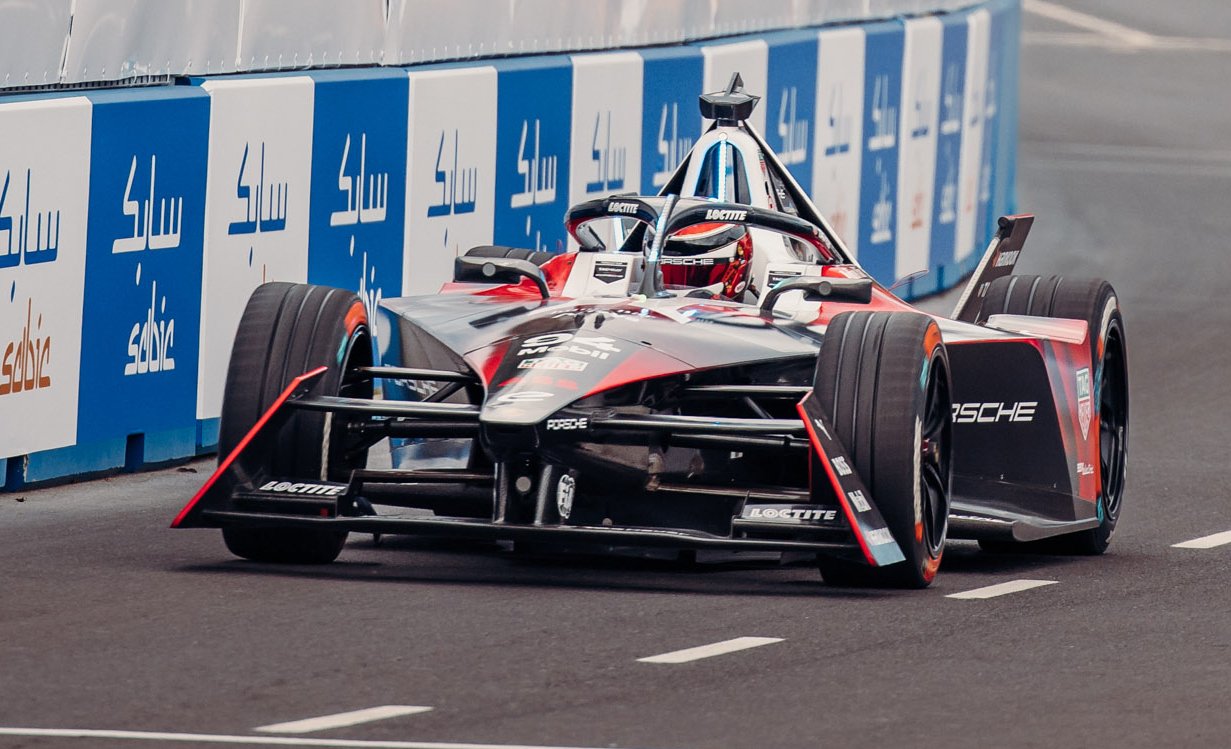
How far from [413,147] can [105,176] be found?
2525mm

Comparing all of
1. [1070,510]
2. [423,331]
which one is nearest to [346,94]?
[423,331]

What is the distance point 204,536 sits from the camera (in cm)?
1019

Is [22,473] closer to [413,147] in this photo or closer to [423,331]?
[423,331]

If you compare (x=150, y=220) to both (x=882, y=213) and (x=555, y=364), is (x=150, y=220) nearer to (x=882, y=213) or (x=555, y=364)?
(x=555, y=364)

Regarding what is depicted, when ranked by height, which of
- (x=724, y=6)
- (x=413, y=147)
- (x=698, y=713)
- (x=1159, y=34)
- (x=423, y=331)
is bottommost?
(x=698, y=713)

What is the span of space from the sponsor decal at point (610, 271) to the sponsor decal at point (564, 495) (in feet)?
4.44

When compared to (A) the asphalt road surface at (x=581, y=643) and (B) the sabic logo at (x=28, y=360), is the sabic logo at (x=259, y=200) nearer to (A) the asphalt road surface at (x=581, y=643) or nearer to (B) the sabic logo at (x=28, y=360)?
(A) the asphalt road surface at (x=581, y=643)

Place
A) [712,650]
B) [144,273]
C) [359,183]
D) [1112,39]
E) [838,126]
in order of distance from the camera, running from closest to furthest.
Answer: [712,650] < [144,273] < [359,183] < [838,126] < [1112,39]

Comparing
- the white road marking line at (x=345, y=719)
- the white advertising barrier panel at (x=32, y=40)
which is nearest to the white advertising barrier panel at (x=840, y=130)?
the white advertising barrier panel at (x=32, y=40)

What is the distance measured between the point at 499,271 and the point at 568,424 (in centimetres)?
152

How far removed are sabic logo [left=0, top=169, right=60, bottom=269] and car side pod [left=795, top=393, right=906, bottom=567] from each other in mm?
3736

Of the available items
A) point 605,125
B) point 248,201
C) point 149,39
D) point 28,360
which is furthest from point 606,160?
point 28,360

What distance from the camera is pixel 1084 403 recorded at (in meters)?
10.3

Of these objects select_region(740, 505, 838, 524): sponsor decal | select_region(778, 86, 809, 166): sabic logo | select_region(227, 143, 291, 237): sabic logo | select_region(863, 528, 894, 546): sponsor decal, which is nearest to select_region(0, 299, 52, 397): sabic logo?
select_region(227, 143, 291, 237): sabic logo
